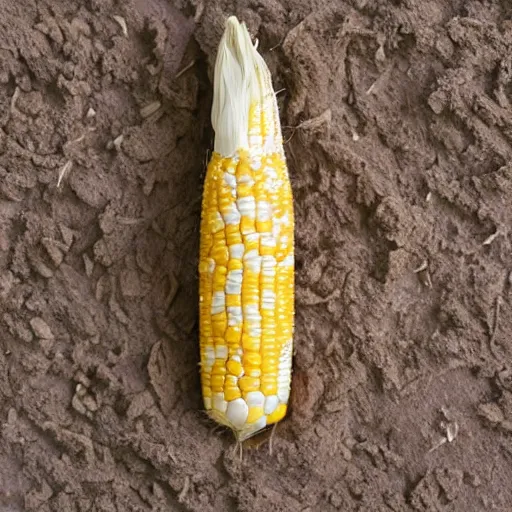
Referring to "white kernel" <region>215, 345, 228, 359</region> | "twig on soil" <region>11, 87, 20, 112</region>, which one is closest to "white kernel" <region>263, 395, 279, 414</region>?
"white kernel" <region>215, 345, 228, 359</region>

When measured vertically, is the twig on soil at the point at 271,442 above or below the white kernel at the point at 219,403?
below

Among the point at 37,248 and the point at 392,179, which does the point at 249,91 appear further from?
the point at 37,248

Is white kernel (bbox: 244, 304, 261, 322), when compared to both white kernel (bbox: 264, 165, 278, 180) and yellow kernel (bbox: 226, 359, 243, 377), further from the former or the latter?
white kernel (bbox: 264, 165, 278, 180)

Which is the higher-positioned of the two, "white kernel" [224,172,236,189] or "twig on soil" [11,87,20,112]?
"twig on soil" [11,87,20,112]

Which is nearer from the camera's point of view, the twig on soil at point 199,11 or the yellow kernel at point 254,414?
the yellow kernel at point 254,414

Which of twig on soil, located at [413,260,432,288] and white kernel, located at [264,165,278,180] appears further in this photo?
twig on soil, located at [413,260,432,288]

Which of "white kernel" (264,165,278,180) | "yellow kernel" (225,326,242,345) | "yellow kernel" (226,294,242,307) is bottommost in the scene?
"yellow kernel" (225,326,242,345)

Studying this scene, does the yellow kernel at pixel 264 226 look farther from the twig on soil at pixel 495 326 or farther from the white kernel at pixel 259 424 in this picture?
the twig on soil at pixel 495 326

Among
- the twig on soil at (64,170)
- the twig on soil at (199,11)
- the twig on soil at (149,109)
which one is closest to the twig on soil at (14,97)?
the twig on soil at (64,170)
